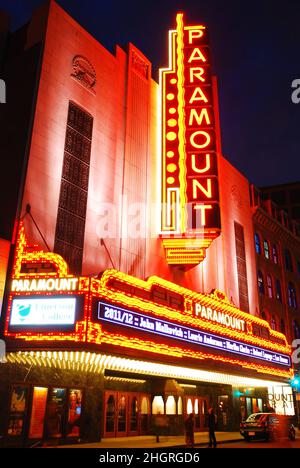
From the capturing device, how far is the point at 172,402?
2419 centimetres

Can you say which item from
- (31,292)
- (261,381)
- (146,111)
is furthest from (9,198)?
(261,381)

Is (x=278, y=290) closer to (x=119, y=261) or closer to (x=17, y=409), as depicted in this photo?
(x=119, y=261)

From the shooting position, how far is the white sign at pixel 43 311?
47.7ft

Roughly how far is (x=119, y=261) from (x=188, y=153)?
6.72 meters

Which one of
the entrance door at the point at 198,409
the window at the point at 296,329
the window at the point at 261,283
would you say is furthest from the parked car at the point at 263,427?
the window at the point at 296,329

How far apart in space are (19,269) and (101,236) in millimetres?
5130

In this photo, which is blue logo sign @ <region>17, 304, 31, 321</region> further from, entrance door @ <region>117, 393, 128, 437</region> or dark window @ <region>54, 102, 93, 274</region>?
entrance door @ <region>117, 393, 128, 437</region>

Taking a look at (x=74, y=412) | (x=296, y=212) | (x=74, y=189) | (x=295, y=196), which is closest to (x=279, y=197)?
(x=295, y=196)

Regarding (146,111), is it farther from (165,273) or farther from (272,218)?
(272,218)

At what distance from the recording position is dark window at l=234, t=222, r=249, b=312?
3231 cm

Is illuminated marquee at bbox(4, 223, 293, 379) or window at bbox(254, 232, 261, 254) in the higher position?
window at bbox(254, 232, 261, 254)

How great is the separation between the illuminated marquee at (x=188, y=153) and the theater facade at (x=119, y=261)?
7cm

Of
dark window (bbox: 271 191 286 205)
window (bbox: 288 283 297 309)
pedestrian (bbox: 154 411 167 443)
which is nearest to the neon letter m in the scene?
pedestrian (bbox: 154 411 167 443)

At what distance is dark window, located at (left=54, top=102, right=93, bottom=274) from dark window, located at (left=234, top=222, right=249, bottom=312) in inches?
621
